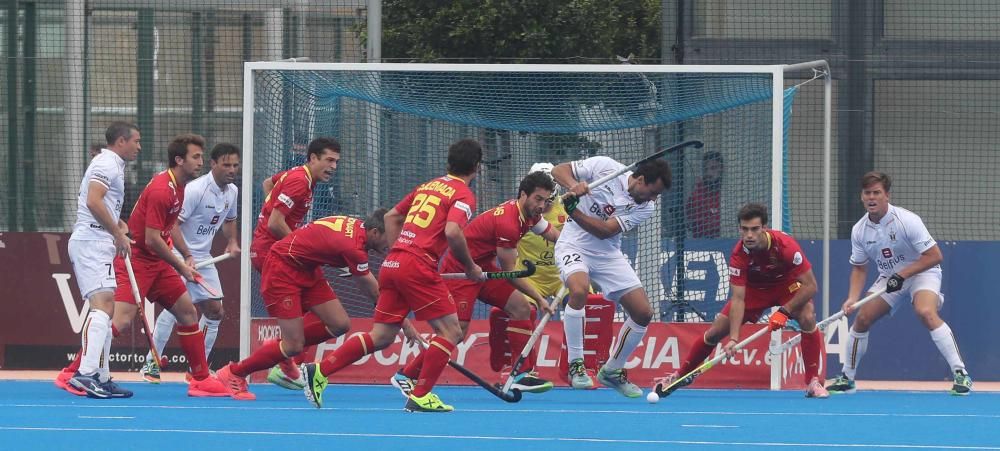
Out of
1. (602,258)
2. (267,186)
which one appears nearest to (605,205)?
(602,258)

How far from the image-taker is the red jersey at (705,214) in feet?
38.6

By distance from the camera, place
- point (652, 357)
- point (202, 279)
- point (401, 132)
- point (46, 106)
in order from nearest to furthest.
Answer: point (202, 279) < point (652, 357) < point (401, 132) < point (46, 106)

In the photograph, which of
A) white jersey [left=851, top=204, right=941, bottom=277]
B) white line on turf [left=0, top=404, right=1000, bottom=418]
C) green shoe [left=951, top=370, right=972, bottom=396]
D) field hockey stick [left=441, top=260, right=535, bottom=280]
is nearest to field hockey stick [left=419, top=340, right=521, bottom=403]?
white line on turf [left=0, top=404, right=1000, bottom=418]

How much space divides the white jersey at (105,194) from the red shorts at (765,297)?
371 cm

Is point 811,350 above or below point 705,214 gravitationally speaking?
below

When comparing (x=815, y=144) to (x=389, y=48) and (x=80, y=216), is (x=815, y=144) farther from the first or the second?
(x=389, y=48)

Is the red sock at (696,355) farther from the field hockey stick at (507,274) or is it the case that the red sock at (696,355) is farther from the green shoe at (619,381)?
the field hockey stick at (507,274)

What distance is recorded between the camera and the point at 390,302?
8555 millimetres

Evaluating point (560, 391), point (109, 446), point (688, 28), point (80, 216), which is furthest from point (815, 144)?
point (109, 446)

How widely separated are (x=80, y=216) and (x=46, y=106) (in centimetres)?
378

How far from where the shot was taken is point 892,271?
1069 centimetres

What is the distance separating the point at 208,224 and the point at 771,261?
12.4ft

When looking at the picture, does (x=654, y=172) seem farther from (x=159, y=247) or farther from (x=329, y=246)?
(x=159, y=247)

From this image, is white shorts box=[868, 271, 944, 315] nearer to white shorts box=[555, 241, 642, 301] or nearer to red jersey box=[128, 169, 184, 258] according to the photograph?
white shorts box=[555, 241, 642, 301]
